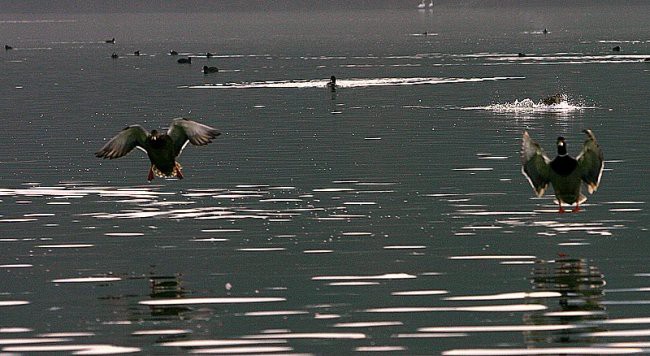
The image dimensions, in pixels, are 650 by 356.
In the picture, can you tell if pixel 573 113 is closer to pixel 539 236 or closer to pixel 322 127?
pixel 322 127

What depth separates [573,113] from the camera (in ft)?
271

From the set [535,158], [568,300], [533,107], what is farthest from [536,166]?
[533,107]

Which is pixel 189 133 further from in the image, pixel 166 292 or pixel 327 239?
pixel 166 292

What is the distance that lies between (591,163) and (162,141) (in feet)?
34.6

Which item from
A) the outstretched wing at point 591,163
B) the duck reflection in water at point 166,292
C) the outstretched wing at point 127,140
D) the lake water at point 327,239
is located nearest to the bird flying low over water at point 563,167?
the outstretched wing at point 591,163

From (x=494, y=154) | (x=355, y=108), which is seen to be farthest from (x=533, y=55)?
(x=494, y=154)

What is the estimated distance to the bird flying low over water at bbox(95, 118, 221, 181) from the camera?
39.8m

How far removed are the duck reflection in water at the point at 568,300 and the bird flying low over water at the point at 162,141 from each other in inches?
375

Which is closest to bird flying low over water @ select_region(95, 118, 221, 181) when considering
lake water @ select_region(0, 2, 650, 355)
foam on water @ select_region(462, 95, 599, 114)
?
lake water @ select_region(0, 2, 650, 355)

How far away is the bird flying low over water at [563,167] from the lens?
35219mm

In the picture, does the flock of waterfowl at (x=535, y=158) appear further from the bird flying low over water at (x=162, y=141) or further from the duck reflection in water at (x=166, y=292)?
the duck reflection in water at (x=166, y=292)

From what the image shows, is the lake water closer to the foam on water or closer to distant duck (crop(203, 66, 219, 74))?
the foam on water

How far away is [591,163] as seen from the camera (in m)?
35.5

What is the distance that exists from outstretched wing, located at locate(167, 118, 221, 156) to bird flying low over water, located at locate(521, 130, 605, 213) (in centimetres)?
749
